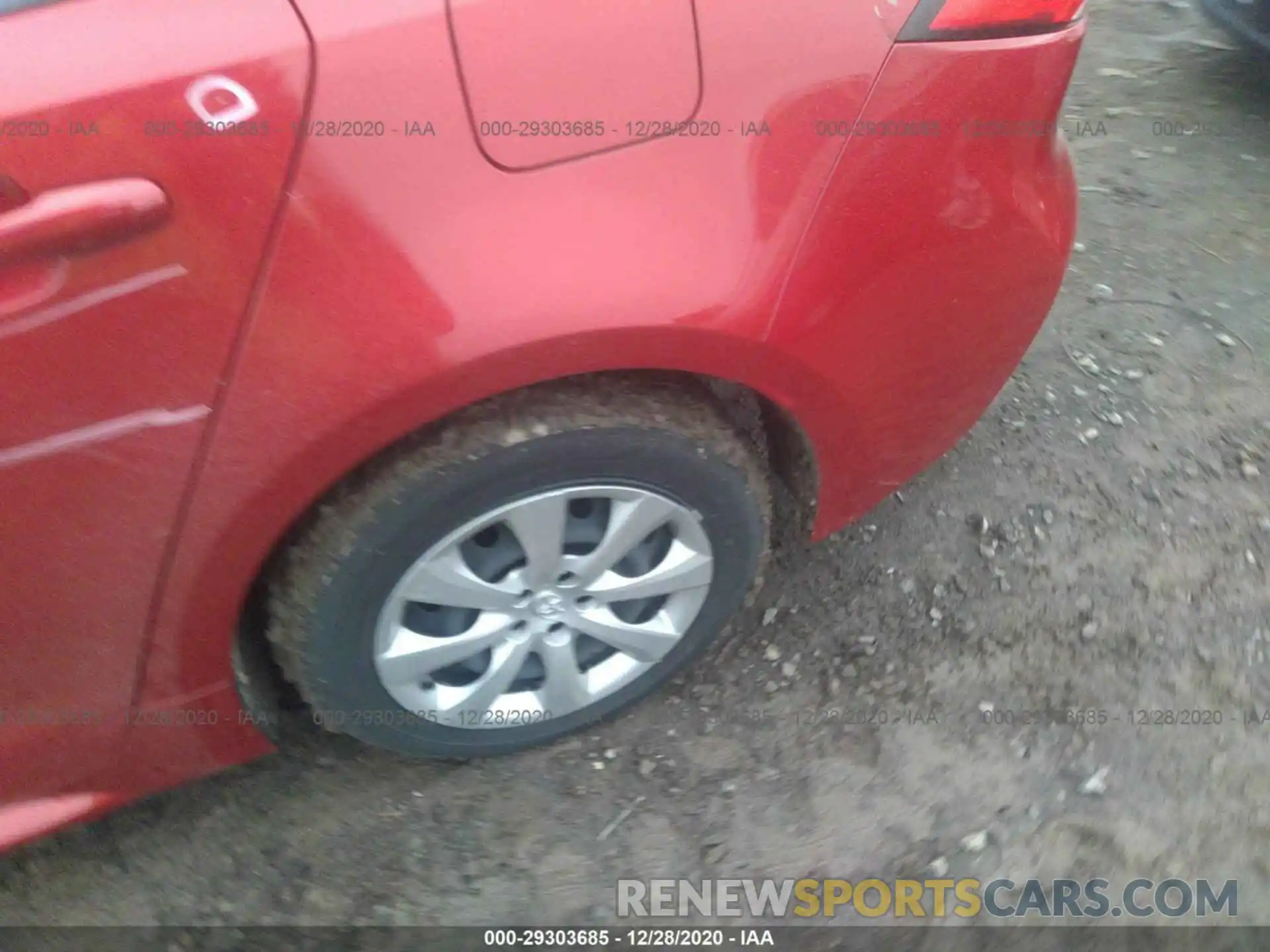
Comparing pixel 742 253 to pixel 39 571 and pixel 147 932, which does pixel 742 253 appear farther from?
pixel 147 932

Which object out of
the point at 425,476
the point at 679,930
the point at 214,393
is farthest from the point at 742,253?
the point at 679,930

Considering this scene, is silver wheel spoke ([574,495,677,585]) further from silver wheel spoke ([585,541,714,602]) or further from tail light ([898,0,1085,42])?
tail light ([898,0,1085,42])

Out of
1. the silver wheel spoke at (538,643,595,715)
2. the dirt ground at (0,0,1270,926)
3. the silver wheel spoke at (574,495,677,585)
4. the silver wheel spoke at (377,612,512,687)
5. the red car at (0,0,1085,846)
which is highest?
the red car at (0,0,1085,846)

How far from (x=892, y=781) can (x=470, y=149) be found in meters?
1.40

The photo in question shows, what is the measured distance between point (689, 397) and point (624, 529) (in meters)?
0.24

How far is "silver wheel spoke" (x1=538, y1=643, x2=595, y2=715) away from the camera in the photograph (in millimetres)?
1734

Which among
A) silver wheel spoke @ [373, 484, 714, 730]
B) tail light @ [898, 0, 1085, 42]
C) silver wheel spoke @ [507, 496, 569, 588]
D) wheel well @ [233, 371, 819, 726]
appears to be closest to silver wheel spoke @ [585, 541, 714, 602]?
silver wheel spoke @ [373, 484, 714, 730]

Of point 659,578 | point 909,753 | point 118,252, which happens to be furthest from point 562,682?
point 118,252

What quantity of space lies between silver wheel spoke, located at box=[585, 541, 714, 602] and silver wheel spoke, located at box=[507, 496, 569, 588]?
11 cm

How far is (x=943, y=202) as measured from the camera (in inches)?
57.8

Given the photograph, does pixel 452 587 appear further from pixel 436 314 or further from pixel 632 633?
pixel 436 314

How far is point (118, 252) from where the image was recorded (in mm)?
1078

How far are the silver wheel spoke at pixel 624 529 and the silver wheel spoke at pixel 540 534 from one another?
2.1 inches

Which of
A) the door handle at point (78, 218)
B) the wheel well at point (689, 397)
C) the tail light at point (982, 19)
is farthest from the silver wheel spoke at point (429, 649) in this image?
the tail light at point (982, 19)
